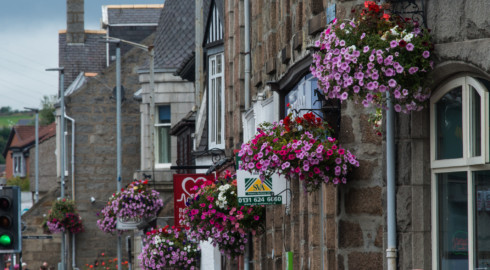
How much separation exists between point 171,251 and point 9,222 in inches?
385

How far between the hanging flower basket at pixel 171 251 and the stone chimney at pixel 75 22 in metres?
32.1

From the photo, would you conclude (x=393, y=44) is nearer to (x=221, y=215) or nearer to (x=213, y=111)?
(x=221, y=215)

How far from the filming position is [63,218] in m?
44.2

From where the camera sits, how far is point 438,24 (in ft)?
29.6

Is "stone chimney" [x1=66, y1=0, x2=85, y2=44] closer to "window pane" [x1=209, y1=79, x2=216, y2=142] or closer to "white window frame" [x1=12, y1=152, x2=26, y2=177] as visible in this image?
"window pane" [x1=209, y1=79, x2=216, y2=142]

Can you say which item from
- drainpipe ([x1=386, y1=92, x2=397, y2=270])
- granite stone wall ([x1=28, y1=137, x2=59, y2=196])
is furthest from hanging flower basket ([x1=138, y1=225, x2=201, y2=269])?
granite stone wall ([x1=28, y1=137, x2=59, y2=196])

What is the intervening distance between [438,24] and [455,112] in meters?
0.72

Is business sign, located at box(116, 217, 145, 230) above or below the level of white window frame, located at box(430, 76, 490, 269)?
below

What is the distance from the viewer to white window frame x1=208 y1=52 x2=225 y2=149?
79.8 ft

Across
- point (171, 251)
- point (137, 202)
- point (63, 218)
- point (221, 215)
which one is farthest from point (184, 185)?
point (63, 218)

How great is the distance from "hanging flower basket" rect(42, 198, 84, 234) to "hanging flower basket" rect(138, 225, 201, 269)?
19.7 metres

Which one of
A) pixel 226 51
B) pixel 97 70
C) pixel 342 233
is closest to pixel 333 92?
pixel 342 233

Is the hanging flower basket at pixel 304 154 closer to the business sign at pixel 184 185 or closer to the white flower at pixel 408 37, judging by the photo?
the white flower at pixel 408 37

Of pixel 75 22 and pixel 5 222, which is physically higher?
pixel 75 22
